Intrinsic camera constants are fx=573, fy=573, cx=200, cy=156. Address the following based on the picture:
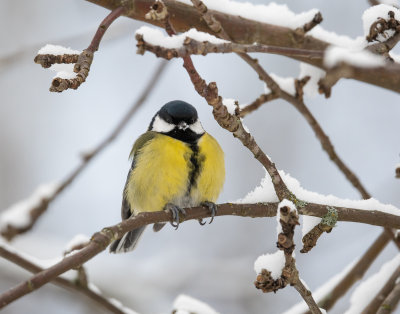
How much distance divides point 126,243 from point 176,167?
0.81m

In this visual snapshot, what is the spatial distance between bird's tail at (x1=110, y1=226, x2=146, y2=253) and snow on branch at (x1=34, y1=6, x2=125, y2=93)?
1.95m

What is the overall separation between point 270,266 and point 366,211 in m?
0.42

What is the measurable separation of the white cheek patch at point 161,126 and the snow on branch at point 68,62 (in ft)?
5.09

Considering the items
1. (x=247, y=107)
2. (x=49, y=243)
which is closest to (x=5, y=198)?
(x=49, y=243)

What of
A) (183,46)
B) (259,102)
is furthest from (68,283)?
(183,46)

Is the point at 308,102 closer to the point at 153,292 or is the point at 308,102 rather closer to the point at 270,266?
the point at 153,292

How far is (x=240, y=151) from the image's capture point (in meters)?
6.27

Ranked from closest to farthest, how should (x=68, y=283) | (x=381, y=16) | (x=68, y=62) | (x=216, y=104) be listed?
(x=216, y=104), (x=68, y=62), (x=381, y=16), (x=68, y=283)

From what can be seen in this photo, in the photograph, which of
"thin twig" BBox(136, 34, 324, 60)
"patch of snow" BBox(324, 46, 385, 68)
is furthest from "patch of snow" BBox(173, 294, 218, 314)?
"patch of snow" BBox(324, 46, 385, 68)

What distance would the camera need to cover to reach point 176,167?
9.25ft

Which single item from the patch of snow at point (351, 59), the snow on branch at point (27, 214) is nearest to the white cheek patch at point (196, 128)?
the snow on branch at point (27, 214)

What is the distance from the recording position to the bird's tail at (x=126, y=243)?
3352 mm

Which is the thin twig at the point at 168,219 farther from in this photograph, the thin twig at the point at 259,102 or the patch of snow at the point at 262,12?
the patch of snow at the point at 262,12

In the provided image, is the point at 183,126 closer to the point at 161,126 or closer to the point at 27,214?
the point at 161,126
